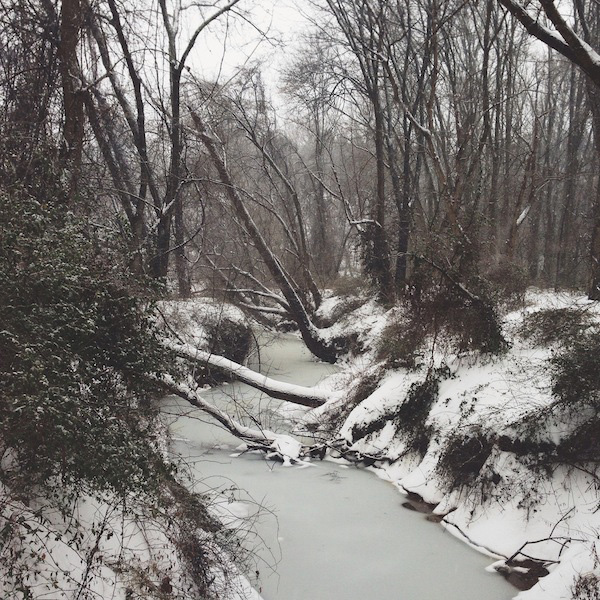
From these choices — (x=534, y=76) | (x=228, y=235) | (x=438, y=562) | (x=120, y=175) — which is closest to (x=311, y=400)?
(x=438, y=562)

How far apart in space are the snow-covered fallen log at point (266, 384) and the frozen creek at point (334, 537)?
113 centimetres

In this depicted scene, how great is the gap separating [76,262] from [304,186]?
80.0ft

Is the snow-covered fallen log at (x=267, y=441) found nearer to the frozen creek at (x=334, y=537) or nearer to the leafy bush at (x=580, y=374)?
the frozen creek at (x=334, y=537)

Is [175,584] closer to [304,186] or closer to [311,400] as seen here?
[311,400]

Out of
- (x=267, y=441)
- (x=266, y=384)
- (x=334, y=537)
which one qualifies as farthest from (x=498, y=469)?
(x=266, y=384)

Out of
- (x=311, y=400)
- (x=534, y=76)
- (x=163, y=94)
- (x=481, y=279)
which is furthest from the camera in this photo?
(x=534, y=76)

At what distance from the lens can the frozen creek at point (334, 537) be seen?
5426mm

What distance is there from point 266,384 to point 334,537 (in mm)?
3777

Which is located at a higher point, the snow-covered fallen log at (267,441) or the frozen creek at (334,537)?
the snow-covered fallen log at (267,441)

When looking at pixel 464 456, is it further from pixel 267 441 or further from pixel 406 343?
pixel 267 441

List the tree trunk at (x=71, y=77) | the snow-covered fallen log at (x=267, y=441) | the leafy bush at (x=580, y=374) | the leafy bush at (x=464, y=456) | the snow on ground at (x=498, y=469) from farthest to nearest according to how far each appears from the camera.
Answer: the snow-covered fallen log at (x=267, y=441)
the leafy bush at (x=464, y=456)
the tree trunk at (x=71, y=77)
the leafy bush at (x=580, y=374)
the snow on ground at (x=498, y=469)

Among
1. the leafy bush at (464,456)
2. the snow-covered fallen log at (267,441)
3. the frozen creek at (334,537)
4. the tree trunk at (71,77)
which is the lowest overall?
the frozen creek at (334,537)

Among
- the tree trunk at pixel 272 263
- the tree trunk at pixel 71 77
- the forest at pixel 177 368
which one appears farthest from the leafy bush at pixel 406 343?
the tree trunk at pixel 71 77

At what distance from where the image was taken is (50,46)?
6.81 meters
